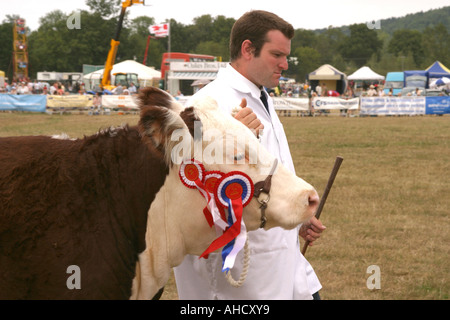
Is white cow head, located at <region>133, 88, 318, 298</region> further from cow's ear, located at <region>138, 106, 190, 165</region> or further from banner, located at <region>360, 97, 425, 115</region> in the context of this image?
banner, located at <region>360, 97, 425, 115</region>

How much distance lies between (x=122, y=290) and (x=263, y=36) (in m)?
1.70

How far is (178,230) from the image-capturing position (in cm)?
244

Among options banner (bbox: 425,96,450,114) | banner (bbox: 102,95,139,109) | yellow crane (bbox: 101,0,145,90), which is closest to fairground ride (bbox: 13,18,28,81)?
yellow crane (bbox: 101,0,145,90)

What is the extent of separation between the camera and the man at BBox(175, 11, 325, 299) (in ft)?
9.70

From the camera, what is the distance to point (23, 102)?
104 ft

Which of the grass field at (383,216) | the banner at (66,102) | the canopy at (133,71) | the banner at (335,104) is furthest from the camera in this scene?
the canopy at (133,71)

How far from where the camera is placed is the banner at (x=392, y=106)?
29.3 metres

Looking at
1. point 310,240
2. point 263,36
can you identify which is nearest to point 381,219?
point 310,240

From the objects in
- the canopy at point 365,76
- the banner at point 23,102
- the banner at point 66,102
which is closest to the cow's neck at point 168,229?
the banner at point 66,102

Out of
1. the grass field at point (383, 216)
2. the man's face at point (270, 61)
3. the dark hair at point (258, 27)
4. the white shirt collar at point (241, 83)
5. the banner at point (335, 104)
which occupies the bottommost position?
the grass field at point (383, 216)

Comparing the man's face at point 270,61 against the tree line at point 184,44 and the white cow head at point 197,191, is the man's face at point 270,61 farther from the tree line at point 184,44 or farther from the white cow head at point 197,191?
the tree line at point 184,44

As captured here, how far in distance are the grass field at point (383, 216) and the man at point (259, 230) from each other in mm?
743

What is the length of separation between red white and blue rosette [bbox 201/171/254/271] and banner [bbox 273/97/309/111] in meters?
28.4

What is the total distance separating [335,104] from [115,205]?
29.5 meters
